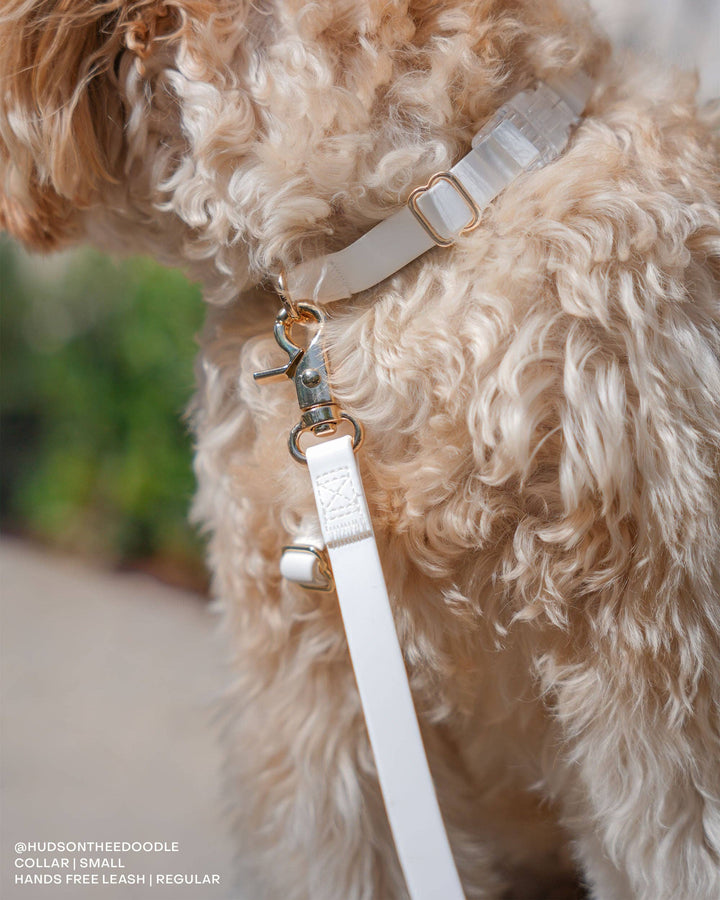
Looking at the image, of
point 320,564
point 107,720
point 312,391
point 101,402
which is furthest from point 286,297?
point 101,402

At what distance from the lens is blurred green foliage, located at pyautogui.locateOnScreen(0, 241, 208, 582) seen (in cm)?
168

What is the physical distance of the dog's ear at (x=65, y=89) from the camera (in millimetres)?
577

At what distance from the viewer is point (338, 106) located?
57 centimetres

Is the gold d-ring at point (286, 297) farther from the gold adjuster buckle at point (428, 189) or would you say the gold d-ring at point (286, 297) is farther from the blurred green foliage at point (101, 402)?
the blurred green foliage at point (101, 402)

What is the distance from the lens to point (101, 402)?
1.71 metres

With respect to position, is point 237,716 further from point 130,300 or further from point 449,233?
point 130,300

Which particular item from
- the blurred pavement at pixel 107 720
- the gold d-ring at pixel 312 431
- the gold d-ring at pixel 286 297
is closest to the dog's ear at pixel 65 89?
the gold d-ring at pixel 286 297

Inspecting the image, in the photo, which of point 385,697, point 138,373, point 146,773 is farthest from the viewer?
point 138,373

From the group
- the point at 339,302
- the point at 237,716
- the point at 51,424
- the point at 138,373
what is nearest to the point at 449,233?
the point at 339,302

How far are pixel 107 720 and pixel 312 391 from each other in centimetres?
107

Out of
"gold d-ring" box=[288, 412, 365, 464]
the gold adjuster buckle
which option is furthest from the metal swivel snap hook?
the gold adjuster buckle

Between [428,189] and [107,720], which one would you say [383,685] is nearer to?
[428,189]

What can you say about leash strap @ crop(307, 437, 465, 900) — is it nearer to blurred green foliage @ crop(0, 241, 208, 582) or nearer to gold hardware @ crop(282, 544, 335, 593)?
gold hardware @ crop(282, 544, 335, 593)

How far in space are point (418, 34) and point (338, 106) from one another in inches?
3.6
